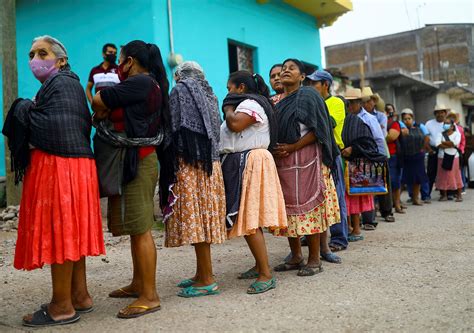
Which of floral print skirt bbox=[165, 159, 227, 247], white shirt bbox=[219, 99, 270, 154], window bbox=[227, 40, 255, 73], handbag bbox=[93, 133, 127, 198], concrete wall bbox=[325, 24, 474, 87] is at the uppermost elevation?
concrete wall bbox=[325, 24, 474, 87]

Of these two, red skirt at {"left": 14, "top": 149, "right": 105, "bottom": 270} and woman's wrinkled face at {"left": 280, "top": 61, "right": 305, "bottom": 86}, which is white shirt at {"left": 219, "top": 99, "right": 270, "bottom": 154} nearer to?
woman's wrinkled face at {"left": 280, "top": 61, "right": 305, "bottom": 86}

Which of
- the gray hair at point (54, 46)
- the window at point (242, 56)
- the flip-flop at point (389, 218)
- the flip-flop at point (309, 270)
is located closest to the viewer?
the gray hair at point (54, 46)

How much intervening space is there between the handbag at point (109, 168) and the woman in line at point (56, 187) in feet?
0.20

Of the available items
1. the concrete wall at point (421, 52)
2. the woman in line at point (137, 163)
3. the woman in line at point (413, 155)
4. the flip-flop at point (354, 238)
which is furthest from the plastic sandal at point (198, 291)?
the concrete wall at point (421, 52)

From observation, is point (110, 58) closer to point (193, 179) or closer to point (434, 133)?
point (193, 179)

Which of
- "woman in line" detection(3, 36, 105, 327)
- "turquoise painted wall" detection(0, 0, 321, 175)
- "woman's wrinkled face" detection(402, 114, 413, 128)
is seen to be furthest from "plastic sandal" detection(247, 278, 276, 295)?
"woman's wrinkled face" detection(402, 114, 413, 128)

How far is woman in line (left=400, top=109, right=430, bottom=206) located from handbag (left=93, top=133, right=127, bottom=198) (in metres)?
6.87

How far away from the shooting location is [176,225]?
3545 mm

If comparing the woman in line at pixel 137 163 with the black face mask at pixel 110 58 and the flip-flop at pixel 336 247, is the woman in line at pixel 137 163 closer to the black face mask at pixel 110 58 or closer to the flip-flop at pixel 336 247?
the flip-flop at pixel 336 247

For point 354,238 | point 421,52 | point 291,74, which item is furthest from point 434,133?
point 421,52

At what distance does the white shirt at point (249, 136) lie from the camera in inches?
150

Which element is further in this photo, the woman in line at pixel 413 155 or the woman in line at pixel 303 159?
the woman in line at pixel 413 155

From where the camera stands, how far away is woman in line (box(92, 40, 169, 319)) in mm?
3166

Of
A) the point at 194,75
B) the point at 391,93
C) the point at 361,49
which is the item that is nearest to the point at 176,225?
the point at 194,75
